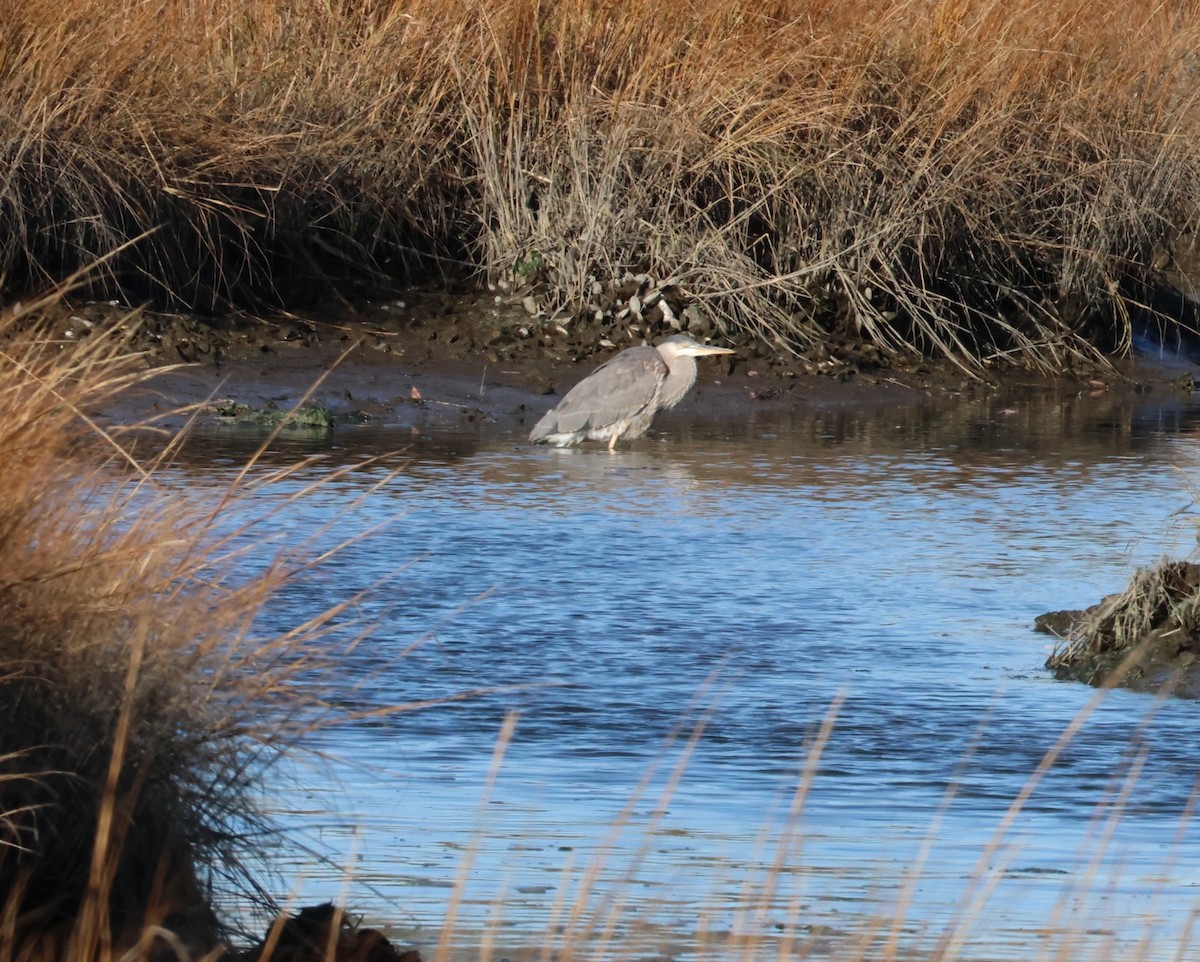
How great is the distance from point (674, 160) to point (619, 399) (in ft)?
7.76

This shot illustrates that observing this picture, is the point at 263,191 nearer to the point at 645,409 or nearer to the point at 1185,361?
the point at 645,409

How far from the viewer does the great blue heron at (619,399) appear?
1133cm

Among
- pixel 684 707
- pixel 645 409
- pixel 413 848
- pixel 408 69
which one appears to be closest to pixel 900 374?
pixel 645 409

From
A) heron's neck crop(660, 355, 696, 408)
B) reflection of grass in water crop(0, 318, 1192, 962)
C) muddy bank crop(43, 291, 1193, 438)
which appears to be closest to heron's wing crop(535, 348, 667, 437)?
heron's neck crop(660, 355, 696, 408)

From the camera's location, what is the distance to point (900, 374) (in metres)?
13.6

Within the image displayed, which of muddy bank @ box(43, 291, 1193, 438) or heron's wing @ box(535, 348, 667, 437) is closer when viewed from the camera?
heron's wing @ box(535, 348, 667, 437)

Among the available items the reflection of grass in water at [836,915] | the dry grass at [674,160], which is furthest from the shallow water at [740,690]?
the dry grass at [674,160]

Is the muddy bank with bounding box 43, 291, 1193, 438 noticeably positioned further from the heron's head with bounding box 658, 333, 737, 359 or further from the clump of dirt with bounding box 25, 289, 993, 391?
the heron's head with bounding box 658, 333, 737, 359

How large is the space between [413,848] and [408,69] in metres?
9.72

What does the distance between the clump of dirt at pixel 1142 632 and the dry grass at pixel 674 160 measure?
6.88m

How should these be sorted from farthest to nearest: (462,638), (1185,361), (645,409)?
(1185,361)
(645,409)
(462,638)

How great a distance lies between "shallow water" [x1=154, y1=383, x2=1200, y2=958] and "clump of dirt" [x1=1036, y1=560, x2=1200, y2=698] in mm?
127

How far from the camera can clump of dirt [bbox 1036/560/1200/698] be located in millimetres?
6207

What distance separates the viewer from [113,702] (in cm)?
368
